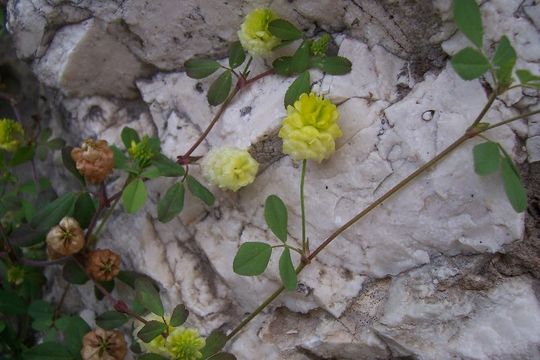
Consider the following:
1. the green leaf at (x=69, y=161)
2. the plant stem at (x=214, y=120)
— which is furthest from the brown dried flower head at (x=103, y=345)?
the plant stem at (x=214, y=120)

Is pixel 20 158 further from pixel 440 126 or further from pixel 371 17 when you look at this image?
pixel 440 126

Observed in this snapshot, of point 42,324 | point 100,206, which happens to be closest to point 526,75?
point 100,206

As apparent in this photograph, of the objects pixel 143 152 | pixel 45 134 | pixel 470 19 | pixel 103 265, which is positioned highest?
pixel 470 19

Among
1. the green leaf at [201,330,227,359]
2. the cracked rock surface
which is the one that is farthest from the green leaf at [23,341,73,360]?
the green leaf at [201,330,227,359]

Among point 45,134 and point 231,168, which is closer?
point 231,168

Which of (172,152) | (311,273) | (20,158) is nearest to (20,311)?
(20,158)

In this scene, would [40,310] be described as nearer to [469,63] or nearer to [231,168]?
[231,168]

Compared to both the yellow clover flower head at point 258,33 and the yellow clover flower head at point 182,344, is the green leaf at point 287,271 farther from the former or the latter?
the yellow clover flower head at point 258,33
